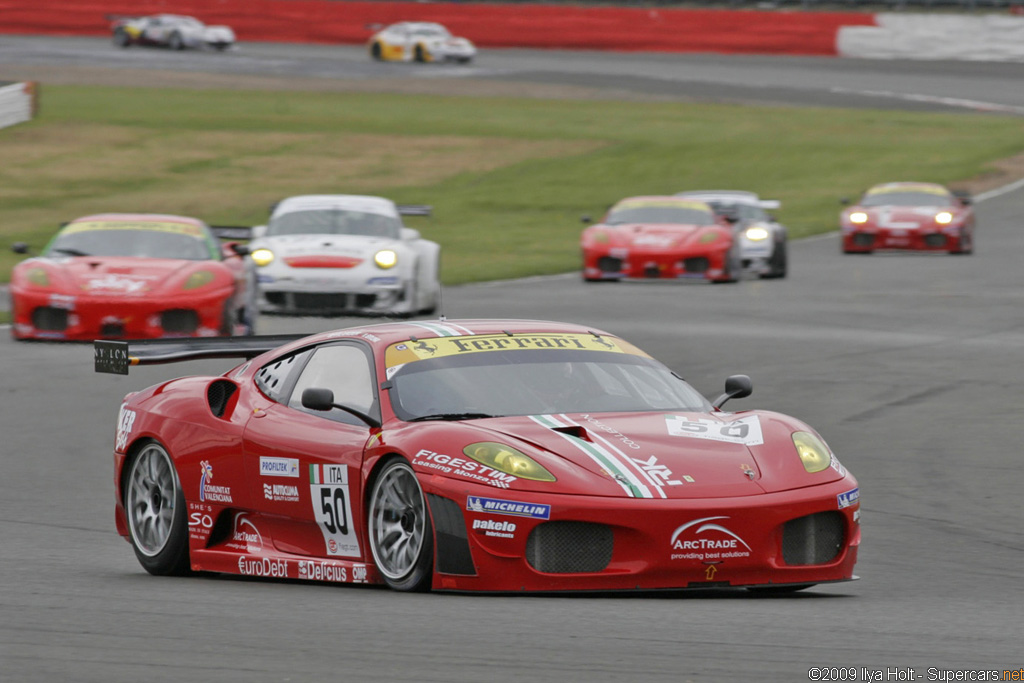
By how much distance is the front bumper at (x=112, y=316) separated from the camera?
52.3 feet

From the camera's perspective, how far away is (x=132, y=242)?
1720 cm

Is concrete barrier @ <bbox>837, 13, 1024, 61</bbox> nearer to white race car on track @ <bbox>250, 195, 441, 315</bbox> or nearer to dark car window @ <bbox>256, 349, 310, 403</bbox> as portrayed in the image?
white race car on track @ <bbox>250, 195, 441, 315</bbox>

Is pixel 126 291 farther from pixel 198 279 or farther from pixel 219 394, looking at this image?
pixel 219 394

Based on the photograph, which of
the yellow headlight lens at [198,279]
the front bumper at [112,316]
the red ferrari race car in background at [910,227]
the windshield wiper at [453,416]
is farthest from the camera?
the red ferrari race car in background at [910,227]

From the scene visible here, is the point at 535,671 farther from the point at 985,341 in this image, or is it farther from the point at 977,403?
the point at 985,341

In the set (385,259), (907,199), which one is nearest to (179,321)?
(385,259)

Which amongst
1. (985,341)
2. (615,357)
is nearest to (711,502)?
(615,357)

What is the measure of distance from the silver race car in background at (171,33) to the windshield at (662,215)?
37.7 metres

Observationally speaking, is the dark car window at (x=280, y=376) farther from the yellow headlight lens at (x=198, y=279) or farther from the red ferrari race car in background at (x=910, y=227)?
the red ferrari race car in background at (x=910, y=227)

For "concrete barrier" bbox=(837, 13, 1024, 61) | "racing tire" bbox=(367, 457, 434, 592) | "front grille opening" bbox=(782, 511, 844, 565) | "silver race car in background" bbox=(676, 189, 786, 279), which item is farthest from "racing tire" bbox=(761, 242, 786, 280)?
"concrete barrier" bbox=(837, 13, 1024, 61)

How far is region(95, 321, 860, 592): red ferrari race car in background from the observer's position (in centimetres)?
653

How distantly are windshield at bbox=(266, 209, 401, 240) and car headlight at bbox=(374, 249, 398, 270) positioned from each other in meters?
0.83

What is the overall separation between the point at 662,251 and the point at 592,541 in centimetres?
1723

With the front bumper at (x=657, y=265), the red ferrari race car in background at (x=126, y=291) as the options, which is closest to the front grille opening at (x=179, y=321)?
the red ferrari race car in background at (x=126, y=291)
